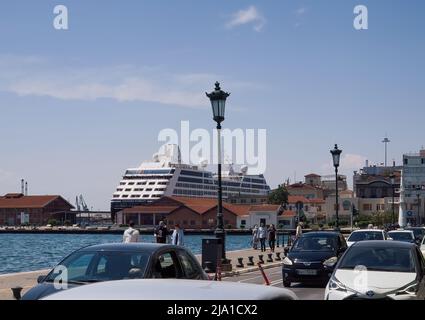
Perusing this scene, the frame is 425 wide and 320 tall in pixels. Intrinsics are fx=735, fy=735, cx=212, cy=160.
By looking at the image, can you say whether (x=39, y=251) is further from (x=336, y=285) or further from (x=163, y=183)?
(x=163, y=183)

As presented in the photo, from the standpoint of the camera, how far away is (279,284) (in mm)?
22328

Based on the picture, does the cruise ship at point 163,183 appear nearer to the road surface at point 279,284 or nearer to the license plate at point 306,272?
the road surface at point 279,284

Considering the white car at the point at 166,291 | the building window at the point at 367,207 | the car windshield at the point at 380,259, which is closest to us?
the white car at the point at 166,291

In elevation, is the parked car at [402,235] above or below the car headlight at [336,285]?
above

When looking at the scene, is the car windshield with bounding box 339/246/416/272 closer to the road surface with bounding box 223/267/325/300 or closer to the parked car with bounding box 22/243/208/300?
the parked car with bounding box 22/243/208/300

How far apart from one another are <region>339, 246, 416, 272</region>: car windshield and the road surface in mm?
3599

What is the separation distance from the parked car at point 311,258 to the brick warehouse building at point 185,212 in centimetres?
11935

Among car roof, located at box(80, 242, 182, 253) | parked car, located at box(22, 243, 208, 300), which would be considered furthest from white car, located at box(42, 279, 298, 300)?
car roof, located at box(80, 242, 182, 253)

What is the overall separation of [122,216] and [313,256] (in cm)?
14226

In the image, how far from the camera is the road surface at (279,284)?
18.2 metres

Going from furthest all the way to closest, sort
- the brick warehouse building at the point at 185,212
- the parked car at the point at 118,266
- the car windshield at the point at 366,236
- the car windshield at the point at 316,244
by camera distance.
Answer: the brick warehouse building at the point at 185,212 < the car windshield at the point at 366,236 < the car windshield at the point at 316,244 < the parked car at the point at 118,266

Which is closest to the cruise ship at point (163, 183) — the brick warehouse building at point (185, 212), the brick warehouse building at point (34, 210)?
the brick warehouse building at point (185, 212)

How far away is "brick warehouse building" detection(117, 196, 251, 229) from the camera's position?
478 ft
